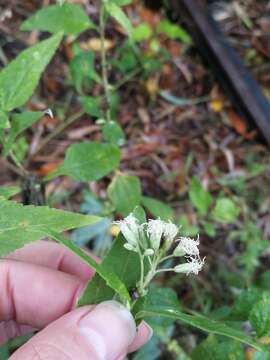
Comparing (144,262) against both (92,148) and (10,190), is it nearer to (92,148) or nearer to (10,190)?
(10,190)

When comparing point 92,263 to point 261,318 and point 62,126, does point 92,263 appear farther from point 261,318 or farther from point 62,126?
point 62,126

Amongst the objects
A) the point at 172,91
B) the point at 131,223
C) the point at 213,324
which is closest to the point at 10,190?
the point at 131,223

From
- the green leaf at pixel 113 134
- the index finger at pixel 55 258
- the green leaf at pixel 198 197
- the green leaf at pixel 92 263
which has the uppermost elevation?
the green leaf at pixel 92 263

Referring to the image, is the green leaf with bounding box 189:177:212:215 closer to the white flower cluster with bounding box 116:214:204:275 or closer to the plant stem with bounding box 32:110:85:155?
the plant stem with bounding box 32:110:85:155

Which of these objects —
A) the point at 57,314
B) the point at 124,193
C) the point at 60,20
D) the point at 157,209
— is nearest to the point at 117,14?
the point at 60,20

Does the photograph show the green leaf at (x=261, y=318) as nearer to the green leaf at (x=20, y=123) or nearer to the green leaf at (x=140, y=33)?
the green leaf at (x=20, y=123)

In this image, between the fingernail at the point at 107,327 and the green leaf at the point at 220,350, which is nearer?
the fingernail at the point at 107,327

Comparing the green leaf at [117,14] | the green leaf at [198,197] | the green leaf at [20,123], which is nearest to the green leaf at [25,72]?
the green leaf at [20,123]
